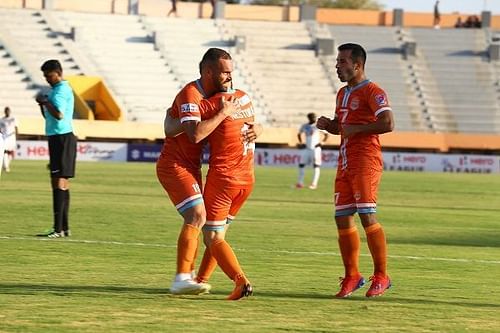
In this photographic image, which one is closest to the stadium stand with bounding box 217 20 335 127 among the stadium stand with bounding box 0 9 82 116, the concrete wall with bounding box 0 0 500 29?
the concrete wall with bounding box 0 0 500 29

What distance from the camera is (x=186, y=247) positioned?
11.4 metres

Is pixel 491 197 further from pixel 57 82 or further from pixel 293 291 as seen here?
pixel 293 291

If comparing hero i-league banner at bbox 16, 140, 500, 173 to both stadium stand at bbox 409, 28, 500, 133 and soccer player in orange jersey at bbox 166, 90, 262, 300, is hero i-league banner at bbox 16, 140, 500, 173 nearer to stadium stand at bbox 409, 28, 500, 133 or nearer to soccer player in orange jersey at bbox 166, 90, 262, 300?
stadium stand at bbox 409, 28, 500, 133

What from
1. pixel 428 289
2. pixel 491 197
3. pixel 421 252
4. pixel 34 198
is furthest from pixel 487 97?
pixel 428 289

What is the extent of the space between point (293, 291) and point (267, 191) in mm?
21717

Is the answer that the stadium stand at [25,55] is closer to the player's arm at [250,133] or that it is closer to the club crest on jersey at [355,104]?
the club crest on jersey at [355,104]

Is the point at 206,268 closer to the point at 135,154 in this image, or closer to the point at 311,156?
the point at 311,156

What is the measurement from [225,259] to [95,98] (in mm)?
51084

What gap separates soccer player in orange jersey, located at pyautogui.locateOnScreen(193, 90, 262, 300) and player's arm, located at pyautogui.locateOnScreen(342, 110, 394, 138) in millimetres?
1076

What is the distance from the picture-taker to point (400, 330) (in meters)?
9.85

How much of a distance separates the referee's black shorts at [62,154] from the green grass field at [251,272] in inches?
35.2

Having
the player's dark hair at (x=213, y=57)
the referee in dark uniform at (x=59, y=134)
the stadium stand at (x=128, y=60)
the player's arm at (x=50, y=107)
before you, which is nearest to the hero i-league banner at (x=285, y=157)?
the stadium stand at (x=128, y=60)

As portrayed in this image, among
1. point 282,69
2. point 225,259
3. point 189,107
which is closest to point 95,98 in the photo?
point 282,69

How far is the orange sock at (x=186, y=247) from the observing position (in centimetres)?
1141
